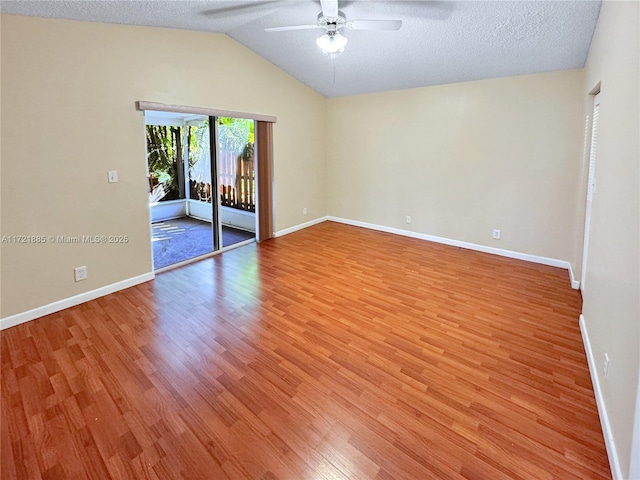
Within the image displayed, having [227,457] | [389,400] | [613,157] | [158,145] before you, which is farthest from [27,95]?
[613,157]

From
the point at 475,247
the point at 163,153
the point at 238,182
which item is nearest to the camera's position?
the point at 475,247

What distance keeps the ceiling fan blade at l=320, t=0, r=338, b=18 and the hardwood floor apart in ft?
8.00

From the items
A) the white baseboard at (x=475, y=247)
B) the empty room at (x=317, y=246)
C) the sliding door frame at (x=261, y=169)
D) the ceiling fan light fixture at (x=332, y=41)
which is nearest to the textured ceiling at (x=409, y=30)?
the empty room at (x=317, y=246)

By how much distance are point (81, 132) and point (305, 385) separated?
298 cm

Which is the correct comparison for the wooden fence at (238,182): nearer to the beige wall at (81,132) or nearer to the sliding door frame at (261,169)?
the sliding door frame at (261,169)

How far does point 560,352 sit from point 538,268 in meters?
2.08

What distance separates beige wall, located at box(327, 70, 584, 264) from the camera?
405cm

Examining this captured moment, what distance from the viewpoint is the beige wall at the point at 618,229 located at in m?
1.42

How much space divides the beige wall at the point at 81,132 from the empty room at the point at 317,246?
2cm

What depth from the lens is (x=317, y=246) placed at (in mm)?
5113

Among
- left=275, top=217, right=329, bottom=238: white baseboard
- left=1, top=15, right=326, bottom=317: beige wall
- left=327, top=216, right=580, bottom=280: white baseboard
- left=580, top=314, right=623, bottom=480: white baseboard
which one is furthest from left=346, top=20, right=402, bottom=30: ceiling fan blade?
left=275, top=217, right=329, bottom=238: white baseboard

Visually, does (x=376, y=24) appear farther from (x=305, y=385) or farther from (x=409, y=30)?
(x=305, y=385)

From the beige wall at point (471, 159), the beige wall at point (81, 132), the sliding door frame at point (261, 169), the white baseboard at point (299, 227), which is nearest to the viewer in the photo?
the beige wall at point (81, 132)

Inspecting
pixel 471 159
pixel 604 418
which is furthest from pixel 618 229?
pixel 471 159
